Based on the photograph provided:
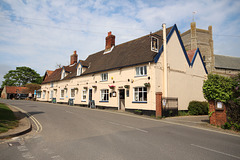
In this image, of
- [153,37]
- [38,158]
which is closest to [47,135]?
[38,158]

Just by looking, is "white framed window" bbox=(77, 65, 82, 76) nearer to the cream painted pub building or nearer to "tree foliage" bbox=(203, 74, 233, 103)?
the cream painted pub building

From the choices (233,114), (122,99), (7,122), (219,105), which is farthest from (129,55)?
(7,122)

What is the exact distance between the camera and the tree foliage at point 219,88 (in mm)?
11234

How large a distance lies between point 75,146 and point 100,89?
1799cm

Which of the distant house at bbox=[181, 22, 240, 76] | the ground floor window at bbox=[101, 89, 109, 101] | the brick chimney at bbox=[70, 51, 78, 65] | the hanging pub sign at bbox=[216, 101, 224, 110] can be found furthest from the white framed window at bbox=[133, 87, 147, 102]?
the distant house at bbox=[181, 22, 240, 76]

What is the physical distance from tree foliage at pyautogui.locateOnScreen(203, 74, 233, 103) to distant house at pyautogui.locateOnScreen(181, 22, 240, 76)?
160ft

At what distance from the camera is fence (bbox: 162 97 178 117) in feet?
53.4

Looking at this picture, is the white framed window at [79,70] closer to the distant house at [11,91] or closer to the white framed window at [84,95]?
the white framed window at [84,95]

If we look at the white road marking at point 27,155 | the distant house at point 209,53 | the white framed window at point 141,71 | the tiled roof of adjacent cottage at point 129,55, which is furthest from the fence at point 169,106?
the distant house at point 209,53

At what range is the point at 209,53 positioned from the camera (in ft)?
201

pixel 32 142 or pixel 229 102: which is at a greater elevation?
pixel 229 102

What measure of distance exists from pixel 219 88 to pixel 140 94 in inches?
333

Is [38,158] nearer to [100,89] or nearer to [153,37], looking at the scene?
[153,37]

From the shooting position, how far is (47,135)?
7766 millimetres
